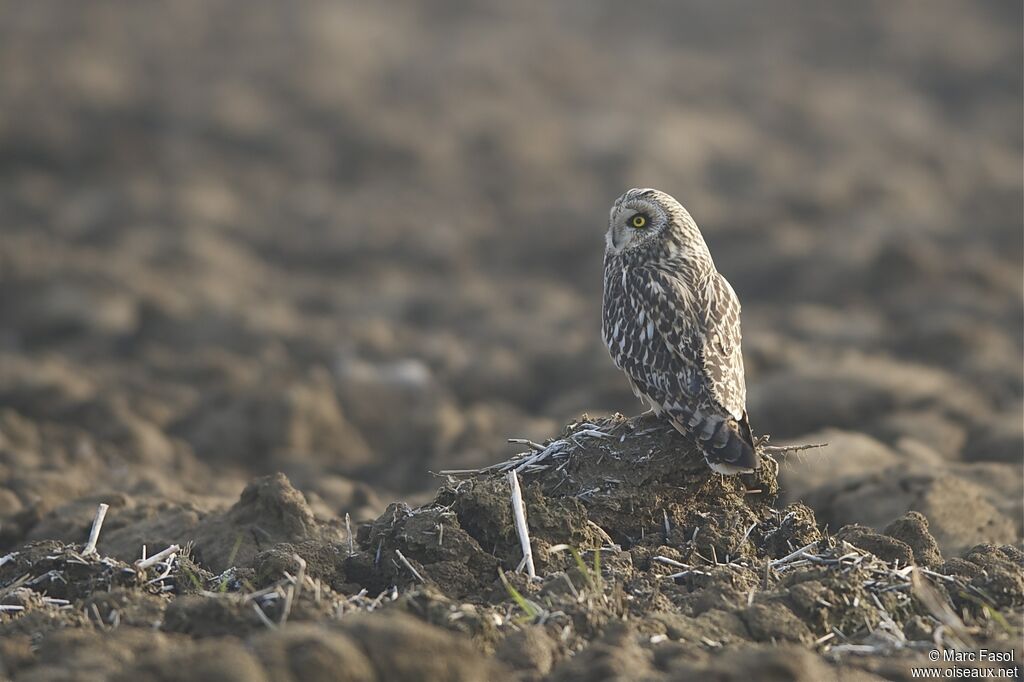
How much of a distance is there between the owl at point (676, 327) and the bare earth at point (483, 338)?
28cm

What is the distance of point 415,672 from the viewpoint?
490 cm

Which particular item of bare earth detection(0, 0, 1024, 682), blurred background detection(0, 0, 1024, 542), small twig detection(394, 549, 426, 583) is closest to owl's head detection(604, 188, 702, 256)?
bare earth detection(0, 0, 1024, 682)

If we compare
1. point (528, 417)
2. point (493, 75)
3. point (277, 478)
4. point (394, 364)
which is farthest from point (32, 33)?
point (277, 478)

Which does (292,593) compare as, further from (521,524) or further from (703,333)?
(703,333)

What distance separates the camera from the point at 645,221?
25.6 ft

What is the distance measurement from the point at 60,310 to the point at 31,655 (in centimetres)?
1233

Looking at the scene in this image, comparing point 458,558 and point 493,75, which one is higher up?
point 493,75

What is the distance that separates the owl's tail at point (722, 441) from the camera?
6.72 meters

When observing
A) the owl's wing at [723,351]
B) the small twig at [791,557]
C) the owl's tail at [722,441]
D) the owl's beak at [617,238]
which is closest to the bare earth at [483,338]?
the small twig at [791,557]

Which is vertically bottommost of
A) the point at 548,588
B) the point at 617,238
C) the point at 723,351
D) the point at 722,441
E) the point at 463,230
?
the point at 548,588

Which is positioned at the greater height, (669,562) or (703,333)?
(703,333)

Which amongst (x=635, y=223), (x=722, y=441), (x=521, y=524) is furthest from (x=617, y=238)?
(x=521, y=524)

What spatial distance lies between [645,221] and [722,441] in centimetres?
160

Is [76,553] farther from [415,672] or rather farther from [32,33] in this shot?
[32,33]
